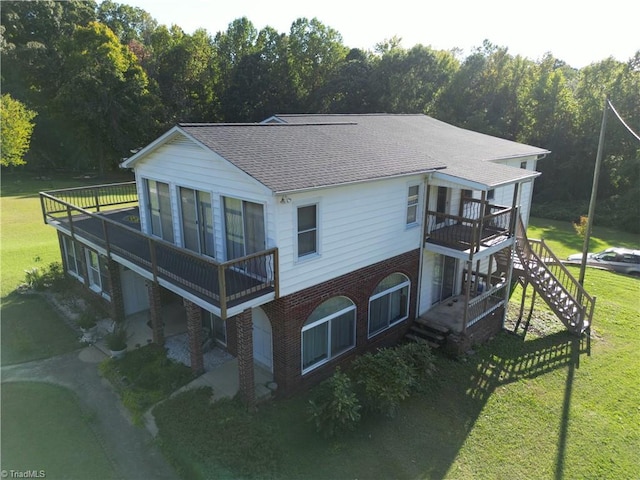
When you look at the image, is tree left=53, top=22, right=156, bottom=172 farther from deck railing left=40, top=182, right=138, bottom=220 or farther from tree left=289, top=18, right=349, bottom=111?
deck railing left=40, top=182, right=138, bottom=220

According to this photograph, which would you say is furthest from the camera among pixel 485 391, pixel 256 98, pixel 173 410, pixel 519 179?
pixel 256 98

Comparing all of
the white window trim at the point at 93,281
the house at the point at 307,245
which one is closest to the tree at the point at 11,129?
the house at the point at 307,245

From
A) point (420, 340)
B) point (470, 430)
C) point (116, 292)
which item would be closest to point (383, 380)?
point (470, 430)

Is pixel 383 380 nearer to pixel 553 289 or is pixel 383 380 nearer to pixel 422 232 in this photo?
pixel 422 232

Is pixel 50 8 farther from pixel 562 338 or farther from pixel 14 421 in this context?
pixel 562 338

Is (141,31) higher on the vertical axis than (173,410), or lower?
higher

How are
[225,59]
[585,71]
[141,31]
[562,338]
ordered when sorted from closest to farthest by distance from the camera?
[562,338] → [585,71] → [225,59] → [141,31]

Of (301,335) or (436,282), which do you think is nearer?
(301,335)

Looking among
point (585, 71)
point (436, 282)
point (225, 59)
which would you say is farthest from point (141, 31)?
point (436, 282)

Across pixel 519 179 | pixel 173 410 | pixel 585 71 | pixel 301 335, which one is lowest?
pixel 173 410
